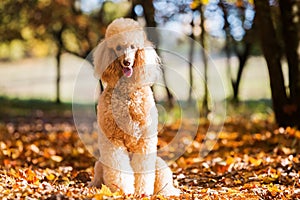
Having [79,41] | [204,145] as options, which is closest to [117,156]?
[204,145]

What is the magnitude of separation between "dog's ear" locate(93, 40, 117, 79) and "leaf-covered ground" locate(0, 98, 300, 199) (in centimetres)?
108

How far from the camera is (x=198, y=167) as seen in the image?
7.40 meters

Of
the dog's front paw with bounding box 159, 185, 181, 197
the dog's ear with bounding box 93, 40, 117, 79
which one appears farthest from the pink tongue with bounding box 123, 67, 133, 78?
the dog's front paw with bounding box 159, 185, 181, 197

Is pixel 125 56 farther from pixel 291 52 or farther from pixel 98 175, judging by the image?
pixel 291 52

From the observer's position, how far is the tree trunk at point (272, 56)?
9.42 meters

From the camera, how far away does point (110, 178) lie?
463 centimetres

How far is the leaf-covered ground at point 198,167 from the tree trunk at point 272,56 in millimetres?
580

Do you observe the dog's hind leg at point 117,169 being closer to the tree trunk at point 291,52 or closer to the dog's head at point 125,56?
the dog's head at point 125,56

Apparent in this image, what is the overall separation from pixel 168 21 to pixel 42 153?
19.3 ft

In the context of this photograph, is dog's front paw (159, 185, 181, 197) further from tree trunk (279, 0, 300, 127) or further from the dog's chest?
tree trunk (279, 0, 300, 127)

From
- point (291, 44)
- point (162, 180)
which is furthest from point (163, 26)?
point (162, 180)

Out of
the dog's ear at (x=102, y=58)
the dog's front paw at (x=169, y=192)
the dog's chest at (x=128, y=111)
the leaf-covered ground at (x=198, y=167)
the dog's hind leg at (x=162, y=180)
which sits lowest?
the leaf-covered ground at (x=198, y=167)

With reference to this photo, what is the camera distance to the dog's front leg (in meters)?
4.60

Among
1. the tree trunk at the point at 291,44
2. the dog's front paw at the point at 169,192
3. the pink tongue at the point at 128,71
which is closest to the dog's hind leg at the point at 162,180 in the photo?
the dog's front paw at the point at 169,192
